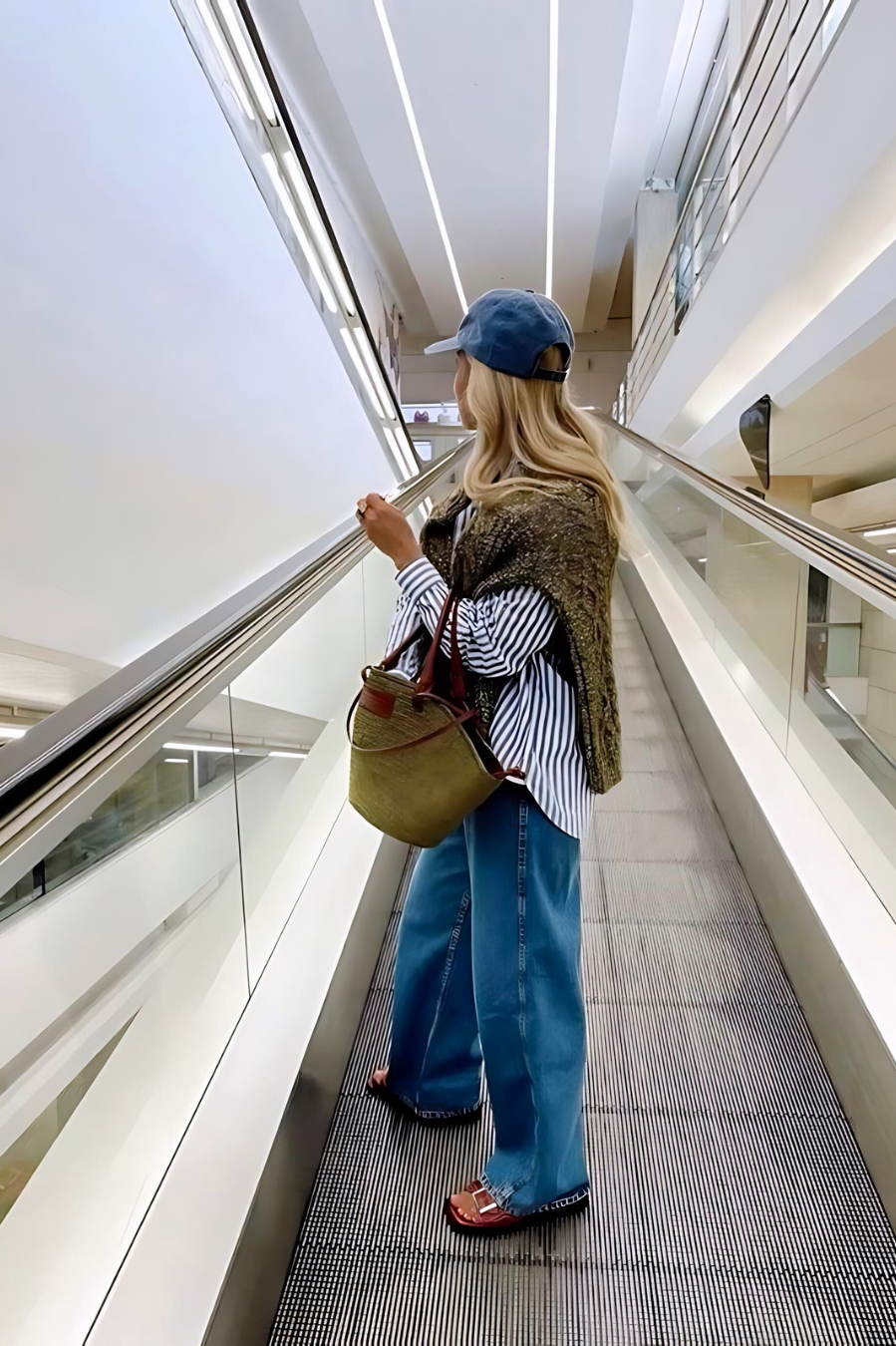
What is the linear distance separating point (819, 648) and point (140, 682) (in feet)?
6.31

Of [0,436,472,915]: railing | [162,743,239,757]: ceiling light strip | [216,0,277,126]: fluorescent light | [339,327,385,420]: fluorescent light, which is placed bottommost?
[162,743,239,757]: ceiling light strip

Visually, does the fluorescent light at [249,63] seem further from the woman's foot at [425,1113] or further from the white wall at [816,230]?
the woman's foot at [425,1113]

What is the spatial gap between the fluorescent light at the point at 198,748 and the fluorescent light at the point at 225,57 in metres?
2.78

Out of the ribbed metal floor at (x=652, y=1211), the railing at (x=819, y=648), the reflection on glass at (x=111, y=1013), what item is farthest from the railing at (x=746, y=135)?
the reflection on glass at (x=111, y=1013)

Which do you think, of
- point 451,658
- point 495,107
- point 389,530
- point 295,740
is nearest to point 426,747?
point 451,658

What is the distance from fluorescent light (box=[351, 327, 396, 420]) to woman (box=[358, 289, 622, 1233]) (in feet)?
12.0

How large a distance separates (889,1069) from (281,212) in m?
3.75

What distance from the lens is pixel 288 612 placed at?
1.69 meters

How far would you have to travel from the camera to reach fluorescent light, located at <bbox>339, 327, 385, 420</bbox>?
4750 mm

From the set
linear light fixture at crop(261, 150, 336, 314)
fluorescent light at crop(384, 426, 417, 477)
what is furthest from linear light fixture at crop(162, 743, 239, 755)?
fluorescent light at crop(384, 426, 417, 477)

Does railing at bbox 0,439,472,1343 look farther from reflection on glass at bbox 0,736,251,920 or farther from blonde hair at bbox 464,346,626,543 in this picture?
blonde hair at bbox 464,346,626,543

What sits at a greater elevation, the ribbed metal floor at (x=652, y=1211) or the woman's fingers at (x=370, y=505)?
the woman's fingers at (x=370, y=505)

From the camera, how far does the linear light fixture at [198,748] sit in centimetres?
120

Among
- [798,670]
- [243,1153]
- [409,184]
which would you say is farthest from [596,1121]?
[409,184]
